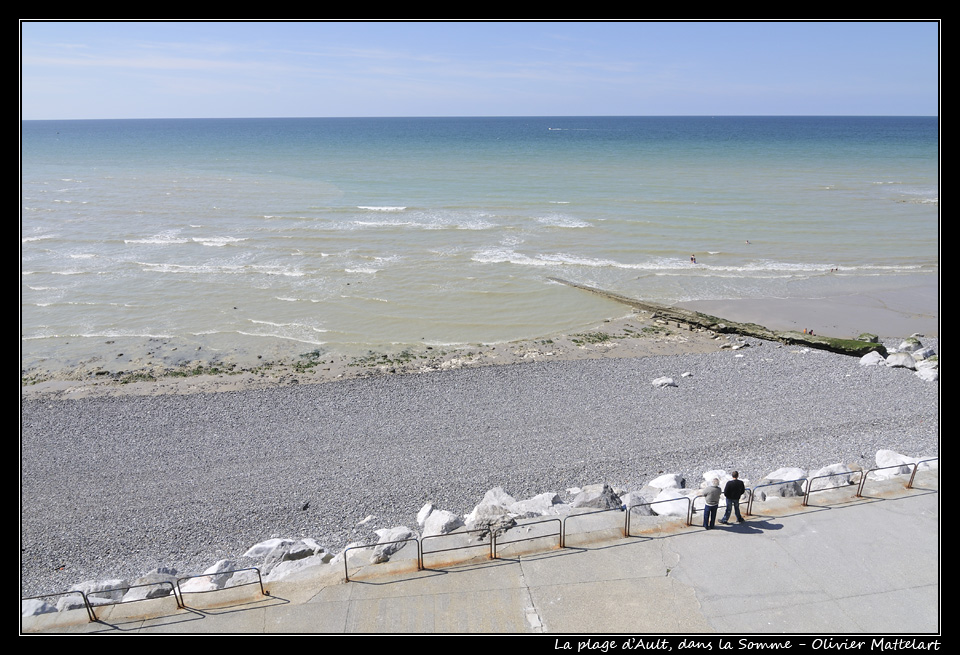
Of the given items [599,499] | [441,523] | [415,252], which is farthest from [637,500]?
[415,252]

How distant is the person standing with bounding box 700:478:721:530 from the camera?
8914 millimetres

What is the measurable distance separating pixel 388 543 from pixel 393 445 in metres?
5.68

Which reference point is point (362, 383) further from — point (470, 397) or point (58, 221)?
point (58, 221)

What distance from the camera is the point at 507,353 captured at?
2122 cm

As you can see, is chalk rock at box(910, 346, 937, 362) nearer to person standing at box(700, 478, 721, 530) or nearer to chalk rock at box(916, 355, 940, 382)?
chalk rock at box(916, 355, 940, 382)

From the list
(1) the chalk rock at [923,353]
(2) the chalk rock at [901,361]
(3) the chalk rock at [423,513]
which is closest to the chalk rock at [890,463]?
(2) the chalk rock at [901,361]

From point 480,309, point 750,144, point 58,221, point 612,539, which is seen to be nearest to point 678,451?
point 612,539

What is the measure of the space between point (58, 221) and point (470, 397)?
3768 cm

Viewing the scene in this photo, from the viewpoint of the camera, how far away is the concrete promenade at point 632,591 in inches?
292

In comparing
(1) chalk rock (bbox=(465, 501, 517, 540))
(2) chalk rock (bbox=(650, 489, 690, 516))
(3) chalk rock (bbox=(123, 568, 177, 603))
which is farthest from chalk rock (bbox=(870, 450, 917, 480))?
(3) chalk rock (bbox=(123, 568, 177, 603))

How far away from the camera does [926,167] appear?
68.3m

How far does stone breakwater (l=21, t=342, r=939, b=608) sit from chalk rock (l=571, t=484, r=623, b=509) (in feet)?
2.21

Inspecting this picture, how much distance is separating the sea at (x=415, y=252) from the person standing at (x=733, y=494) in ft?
45.4

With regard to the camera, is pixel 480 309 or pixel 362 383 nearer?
pixel 362 383
